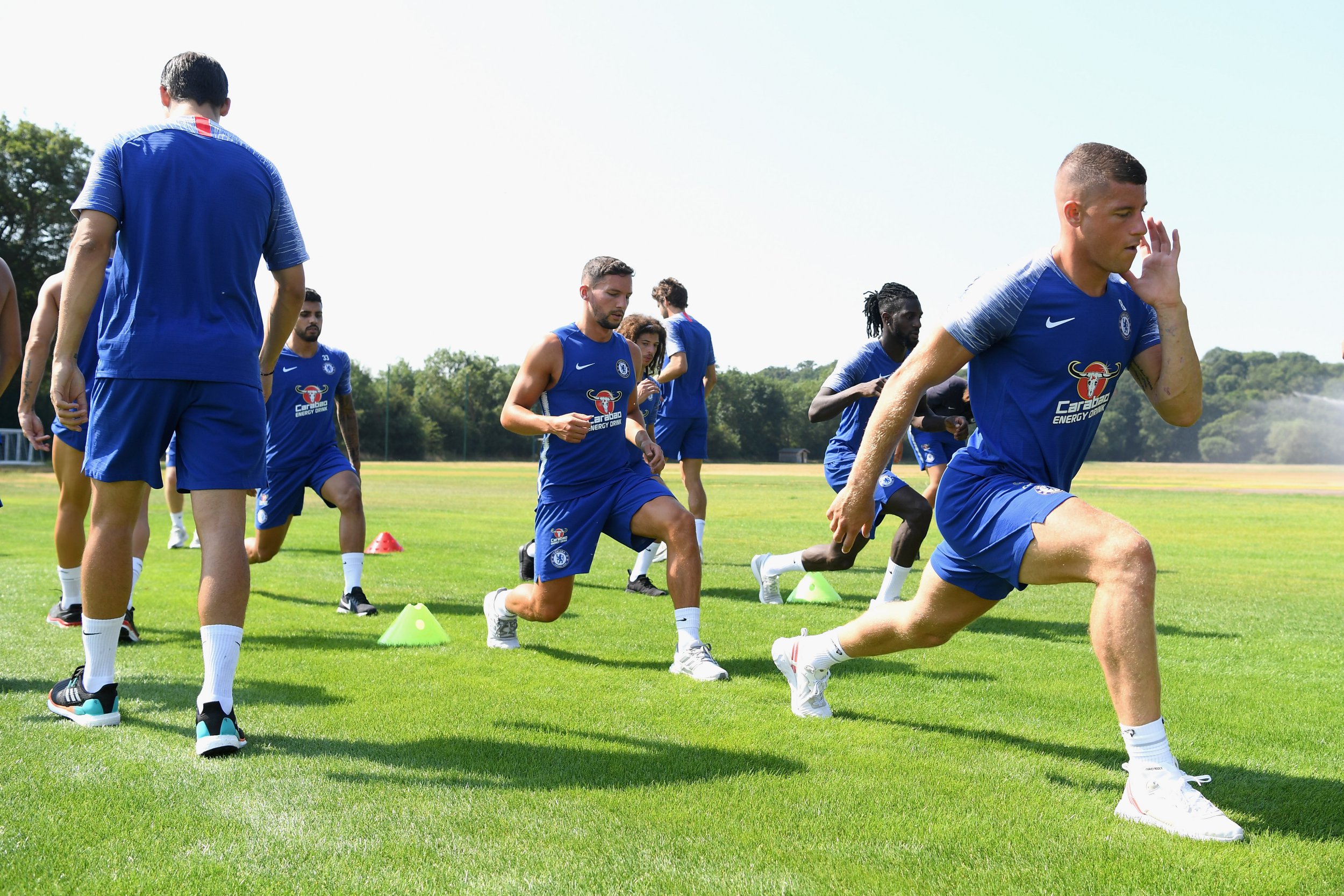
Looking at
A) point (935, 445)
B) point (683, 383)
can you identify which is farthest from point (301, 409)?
point (935, 445)

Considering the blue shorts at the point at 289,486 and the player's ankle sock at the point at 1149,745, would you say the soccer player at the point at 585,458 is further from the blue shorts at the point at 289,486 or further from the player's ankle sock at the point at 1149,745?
the player's ankle sock at the point at 1149,745

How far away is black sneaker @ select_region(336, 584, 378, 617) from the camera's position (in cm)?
739

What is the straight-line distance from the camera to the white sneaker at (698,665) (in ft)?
17.4

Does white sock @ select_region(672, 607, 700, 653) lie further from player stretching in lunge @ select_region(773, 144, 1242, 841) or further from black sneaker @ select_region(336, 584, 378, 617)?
black sneaker @ select_region(336, 584, 378, 617)

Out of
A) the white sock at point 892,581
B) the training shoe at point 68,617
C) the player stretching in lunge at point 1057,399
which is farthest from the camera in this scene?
the white sock at point 892,581

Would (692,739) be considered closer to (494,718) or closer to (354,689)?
(494,718)

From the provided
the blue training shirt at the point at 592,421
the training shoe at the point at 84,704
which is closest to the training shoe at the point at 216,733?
the training shoe at the point at 84,704

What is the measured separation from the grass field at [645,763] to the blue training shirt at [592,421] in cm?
102

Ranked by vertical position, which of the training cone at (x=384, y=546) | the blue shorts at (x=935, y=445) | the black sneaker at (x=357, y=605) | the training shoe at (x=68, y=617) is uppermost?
the blue shorts at (x=935, y=445)

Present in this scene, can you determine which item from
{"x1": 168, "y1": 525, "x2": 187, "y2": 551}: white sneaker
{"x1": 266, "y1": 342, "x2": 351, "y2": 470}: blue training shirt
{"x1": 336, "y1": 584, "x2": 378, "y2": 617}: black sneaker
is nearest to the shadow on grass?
{"x1": 336, "y1": 584, "x2": 378, "y2": 617}: black sneaker

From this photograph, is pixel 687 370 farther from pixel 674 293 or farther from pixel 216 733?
pixel 216 733

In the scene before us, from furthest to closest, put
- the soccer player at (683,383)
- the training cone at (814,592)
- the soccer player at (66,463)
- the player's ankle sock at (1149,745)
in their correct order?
the soccer player at (683,383) → the training cone at (814,592) → the soccer player at (66,463) → the player's ankle sock at (1149,745)

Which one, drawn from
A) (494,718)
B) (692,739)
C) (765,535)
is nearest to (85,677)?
(494,718)

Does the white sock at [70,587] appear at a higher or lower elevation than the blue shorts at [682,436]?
lower
